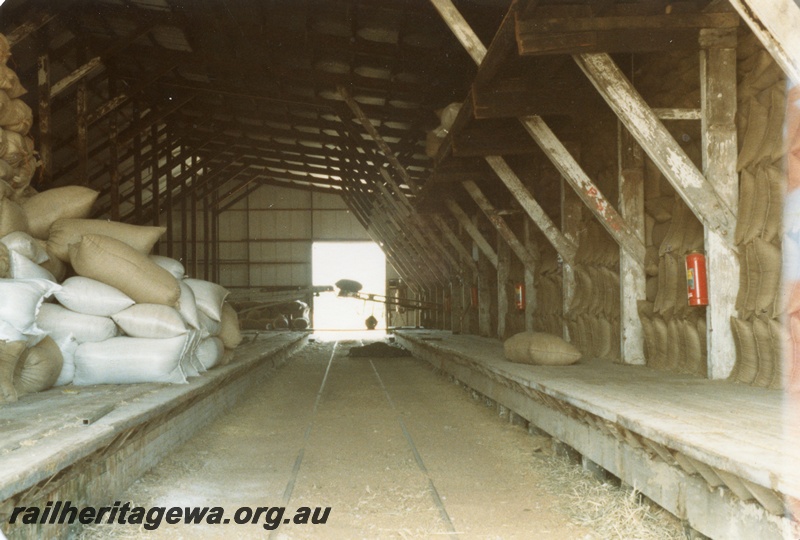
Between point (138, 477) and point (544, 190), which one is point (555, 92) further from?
point (138, 477)

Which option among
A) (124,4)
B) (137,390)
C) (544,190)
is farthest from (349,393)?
(124,4)

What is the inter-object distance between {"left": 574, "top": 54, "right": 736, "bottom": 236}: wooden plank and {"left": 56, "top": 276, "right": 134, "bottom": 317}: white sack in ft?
10.3

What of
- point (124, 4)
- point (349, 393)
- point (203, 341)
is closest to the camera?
point (203, 341)

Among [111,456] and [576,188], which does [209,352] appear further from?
[576,188]

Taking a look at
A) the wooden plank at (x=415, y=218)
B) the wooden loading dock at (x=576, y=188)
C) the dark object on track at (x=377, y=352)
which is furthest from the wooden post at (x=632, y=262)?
the dark object on track at (x=377, y=352)

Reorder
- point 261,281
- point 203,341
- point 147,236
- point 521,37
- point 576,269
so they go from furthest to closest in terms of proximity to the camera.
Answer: point 261,281
point 576,269
point 203,341
point 147,236
point 521,37

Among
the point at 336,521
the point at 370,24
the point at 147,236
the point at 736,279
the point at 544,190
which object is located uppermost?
the point at 370,24

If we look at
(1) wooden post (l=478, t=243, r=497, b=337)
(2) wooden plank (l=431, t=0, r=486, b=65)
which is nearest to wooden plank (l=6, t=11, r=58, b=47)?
(2) wooden plank (l=431, t=0, r=486, b=65)

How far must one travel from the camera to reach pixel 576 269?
6.91 m

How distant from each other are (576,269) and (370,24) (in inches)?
132

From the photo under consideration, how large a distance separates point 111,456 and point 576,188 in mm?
3580

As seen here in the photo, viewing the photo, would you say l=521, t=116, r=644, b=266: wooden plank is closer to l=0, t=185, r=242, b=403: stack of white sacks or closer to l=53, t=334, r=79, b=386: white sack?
l=0, t=185, r=242, b=403: stack of white sacks

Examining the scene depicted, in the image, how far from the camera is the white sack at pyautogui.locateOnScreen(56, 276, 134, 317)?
4531 mm

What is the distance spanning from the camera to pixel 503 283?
10.2 metres
